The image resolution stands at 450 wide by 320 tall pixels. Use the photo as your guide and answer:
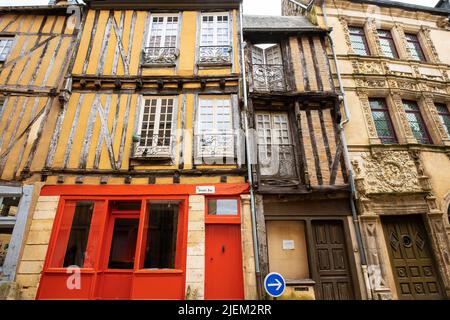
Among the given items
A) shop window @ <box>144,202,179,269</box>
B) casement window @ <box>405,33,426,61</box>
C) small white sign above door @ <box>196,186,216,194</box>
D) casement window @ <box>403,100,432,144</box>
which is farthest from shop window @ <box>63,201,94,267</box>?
casement window @ <box>405,33,426,61</box>

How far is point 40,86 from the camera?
6375 mm

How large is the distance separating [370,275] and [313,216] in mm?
1603

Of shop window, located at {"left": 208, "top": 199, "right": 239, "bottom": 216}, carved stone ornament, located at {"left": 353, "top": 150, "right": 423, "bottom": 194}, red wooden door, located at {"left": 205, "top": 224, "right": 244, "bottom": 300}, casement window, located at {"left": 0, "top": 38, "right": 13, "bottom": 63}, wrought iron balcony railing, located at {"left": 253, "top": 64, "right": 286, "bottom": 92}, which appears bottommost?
red wooden door, located at {"left": 205, "top": 224, "right": 244, "bottom": 300}

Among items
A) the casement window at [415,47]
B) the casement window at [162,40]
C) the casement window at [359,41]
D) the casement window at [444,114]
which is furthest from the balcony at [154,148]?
the casement window at [415,47]

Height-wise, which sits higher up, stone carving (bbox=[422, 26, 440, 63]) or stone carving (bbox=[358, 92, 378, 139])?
stone carving (bbox=[422, 26, 440, 63])

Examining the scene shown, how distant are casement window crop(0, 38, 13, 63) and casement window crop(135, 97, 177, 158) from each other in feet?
14.1

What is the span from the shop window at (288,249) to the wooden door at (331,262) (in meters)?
0.28

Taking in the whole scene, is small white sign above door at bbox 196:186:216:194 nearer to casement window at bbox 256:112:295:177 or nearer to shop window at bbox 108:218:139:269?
casement window at bbox 256:112:295:177

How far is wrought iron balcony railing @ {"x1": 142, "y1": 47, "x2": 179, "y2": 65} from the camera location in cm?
673

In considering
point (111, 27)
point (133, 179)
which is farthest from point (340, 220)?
point (111, 27)

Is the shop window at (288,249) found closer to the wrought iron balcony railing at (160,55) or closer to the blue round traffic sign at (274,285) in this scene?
the blue round traffic sign at (274,285)

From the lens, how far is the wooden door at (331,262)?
5.13 m

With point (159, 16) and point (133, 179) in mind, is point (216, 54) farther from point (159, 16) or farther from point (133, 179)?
point (133, 179)

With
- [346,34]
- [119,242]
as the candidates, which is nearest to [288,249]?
[119,242]
